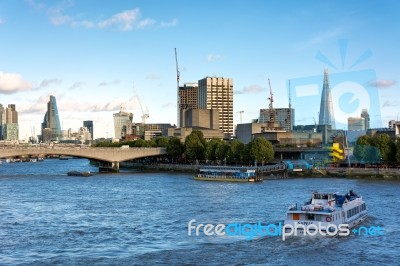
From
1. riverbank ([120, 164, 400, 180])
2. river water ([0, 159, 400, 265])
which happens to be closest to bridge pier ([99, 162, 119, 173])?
riverbank ([120, 164, 400, 180])

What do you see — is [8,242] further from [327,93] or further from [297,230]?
[327,93]

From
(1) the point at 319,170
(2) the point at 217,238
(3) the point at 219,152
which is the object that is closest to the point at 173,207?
(2) the point at 217,238

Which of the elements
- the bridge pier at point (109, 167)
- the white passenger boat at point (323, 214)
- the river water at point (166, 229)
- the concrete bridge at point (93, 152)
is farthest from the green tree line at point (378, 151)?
the white passenger boat at point (323, 214)

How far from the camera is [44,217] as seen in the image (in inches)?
1751

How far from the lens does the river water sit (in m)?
30.2

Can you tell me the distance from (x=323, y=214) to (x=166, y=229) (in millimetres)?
10002

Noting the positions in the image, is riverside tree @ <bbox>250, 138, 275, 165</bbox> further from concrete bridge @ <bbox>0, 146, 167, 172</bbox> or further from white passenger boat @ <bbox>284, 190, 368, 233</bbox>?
white passenger boat @ <bbox>284, 190, 368, 233</bbox>

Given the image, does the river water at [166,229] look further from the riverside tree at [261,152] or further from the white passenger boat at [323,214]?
the riverside tree at [261,152]

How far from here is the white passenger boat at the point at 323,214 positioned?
3516 cm

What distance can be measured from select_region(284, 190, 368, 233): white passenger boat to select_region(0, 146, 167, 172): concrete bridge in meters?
67.2

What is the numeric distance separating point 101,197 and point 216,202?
525 inches

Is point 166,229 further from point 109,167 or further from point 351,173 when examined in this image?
point 109,167

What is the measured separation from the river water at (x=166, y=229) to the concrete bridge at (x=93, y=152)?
31013 millimetres

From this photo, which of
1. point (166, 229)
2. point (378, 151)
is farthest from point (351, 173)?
point (166, 229)
